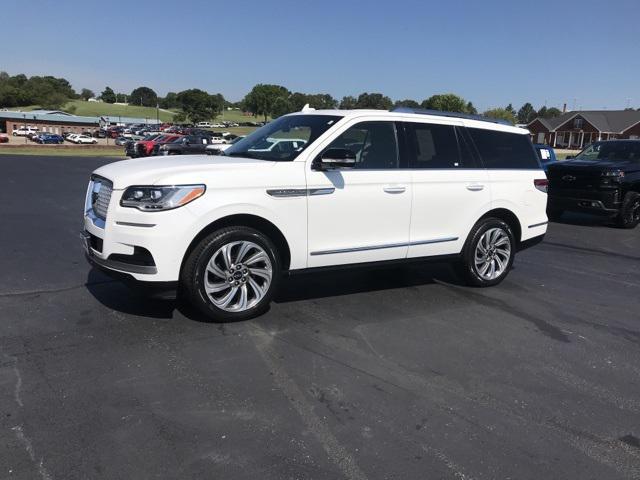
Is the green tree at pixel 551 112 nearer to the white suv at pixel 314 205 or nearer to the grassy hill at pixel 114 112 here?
the grassy hill at pixel 114 112

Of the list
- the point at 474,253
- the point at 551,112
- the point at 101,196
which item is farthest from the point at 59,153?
the point at 551,112

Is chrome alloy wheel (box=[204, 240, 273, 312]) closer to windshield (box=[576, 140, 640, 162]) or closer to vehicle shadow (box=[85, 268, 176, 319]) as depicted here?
vehicle shadow (box=[85, 268, 176, 319])

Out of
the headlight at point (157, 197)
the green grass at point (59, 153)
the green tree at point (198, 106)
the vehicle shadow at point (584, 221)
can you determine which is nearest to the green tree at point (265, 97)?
the green tree at point (198, 106)

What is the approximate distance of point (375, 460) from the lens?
302 centimetres

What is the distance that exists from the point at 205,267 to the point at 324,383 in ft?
4.87

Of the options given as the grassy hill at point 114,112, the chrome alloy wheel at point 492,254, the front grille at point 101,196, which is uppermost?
the grassy hill at point 114,112

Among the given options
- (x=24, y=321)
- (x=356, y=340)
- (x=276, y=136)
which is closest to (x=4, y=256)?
(x=24, y=321)

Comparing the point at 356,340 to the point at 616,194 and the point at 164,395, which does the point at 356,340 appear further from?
the point at 616,194

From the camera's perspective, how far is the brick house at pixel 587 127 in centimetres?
8000

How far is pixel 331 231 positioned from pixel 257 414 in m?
2.22

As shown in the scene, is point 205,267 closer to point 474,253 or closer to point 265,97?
point 474,253

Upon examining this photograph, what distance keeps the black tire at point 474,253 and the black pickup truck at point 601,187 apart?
606 cm

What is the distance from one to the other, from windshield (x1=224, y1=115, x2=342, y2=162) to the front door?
8.6 inches

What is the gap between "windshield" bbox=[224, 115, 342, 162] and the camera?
535cm
